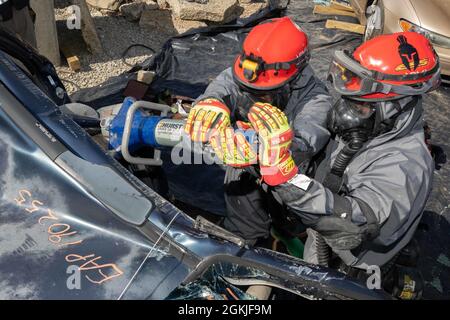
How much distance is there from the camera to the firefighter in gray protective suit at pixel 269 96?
2474mm

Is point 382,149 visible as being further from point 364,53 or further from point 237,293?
point 237,293

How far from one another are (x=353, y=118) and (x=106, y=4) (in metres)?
5.34

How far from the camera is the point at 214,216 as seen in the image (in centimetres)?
399

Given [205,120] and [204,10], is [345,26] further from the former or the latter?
[205,120]

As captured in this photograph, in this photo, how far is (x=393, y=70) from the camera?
230 cm

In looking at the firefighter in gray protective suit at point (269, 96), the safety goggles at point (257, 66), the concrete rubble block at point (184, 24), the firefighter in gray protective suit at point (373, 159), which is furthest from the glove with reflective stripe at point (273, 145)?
the concrete rubble block at point (184, 24)

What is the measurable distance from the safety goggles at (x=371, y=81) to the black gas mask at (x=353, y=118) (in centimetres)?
7

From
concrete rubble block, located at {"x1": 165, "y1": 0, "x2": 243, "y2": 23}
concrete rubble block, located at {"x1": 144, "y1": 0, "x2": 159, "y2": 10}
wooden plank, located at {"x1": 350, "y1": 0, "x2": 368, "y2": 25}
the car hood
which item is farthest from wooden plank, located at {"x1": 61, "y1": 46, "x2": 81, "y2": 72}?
the car hood

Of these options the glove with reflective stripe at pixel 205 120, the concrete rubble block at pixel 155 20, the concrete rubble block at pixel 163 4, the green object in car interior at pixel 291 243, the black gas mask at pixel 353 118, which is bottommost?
the green object in car interior at pixel 291 243

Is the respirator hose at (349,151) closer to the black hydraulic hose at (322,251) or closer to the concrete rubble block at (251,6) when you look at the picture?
the black hydraulic hose at (322,251)

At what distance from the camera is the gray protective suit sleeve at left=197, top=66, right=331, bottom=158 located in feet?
8.51

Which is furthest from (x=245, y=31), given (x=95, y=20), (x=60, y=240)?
(x=60, y=240)

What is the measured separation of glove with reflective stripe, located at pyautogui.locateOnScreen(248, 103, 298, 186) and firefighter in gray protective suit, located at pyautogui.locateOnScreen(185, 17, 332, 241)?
24 centimetres

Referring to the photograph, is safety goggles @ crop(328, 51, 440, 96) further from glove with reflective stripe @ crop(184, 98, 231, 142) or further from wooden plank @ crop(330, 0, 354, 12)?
wooden plank @ crop(330, 0, 354, 12)
